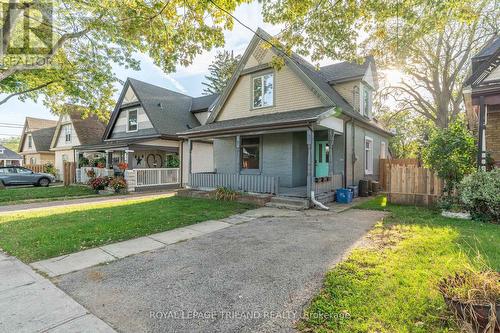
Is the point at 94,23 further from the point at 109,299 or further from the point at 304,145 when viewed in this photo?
the point at 109,299

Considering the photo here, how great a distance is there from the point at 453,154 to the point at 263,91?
8.56 metres

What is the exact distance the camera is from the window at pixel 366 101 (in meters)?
14.2

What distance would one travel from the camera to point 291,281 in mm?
3619

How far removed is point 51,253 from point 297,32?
8443 mm

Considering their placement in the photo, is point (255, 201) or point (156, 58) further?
point (255, 201)

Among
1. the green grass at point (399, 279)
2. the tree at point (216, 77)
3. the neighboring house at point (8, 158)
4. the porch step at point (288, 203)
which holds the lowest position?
the green grass at point (399, 279)

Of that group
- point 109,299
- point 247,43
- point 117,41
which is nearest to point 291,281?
point 109,299

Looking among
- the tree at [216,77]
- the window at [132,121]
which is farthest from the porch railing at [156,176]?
the tree at [216,77]

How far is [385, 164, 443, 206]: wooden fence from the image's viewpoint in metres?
9.26

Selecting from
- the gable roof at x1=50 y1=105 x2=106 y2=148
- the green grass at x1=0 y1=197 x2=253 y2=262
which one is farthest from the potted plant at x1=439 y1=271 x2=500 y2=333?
the gable roof at x1=50 y1=105 x2=106 y2=148

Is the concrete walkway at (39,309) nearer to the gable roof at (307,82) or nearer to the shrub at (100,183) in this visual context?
the gable roof at (307,82)

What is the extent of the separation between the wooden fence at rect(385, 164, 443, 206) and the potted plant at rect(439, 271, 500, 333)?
7.87 m

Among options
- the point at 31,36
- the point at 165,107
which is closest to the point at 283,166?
the point at 165,107

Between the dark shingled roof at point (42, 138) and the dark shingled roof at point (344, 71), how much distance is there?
103ft
